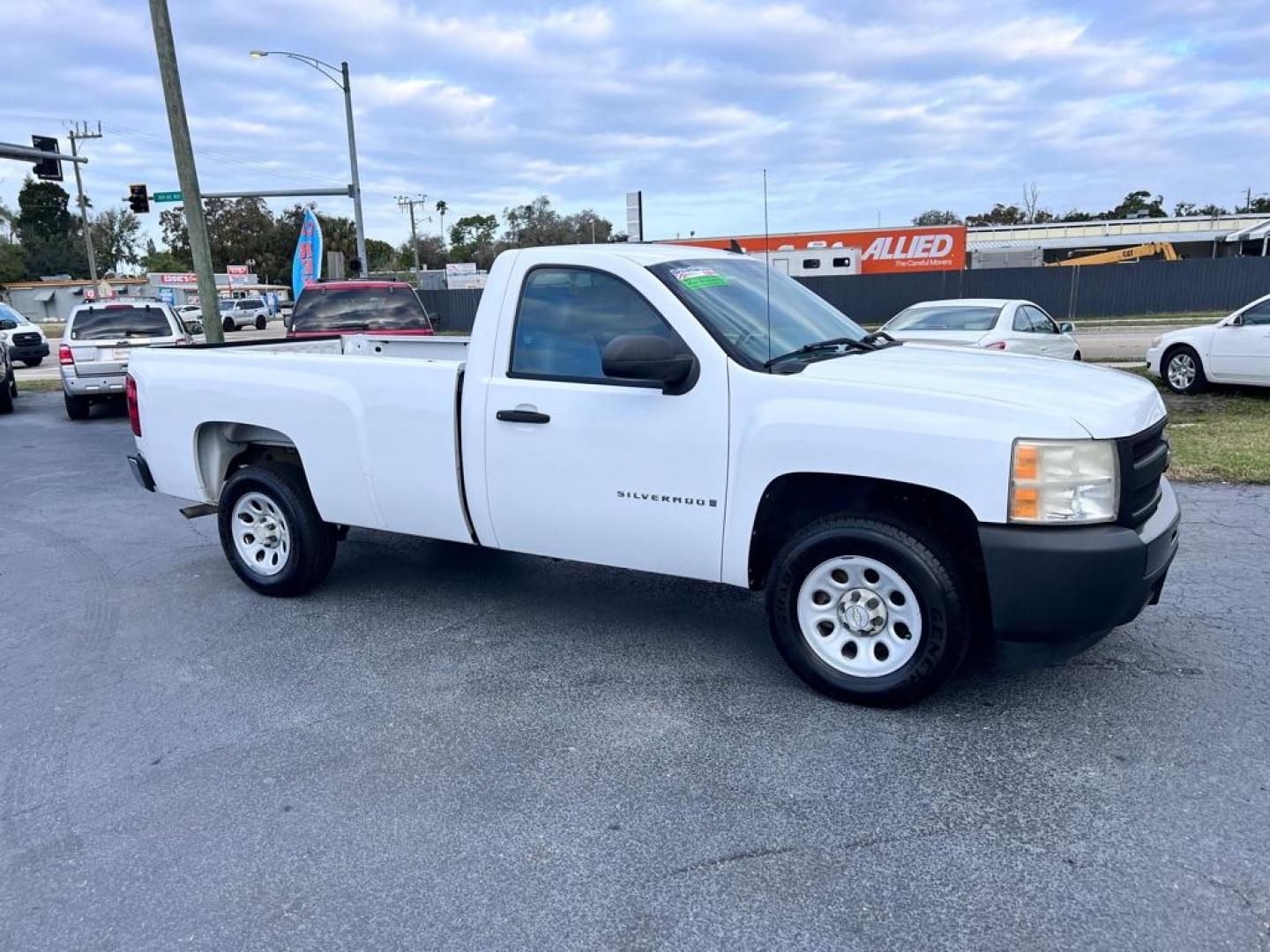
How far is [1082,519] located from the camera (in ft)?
11.8

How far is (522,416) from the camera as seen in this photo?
14.9 feet

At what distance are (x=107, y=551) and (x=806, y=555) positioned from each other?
18.2ft

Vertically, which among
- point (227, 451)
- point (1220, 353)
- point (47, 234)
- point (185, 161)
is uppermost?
point (47, 234)

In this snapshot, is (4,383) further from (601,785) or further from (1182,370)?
(1182,370)

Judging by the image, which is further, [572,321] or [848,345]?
[848,345]

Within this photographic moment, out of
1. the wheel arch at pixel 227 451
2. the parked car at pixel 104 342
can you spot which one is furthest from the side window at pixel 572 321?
the parked car at pixel 104 342

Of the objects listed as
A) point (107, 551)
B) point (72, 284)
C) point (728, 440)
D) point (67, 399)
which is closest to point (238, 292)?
point (72, 284)

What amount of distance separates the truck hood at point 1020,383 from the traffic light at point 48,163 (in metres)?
27.1

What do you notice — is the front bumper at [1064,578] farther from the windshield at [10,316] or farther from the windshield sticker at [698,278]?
the windshield at [10,316]

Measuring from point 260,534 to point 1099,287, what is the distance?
1341 inches

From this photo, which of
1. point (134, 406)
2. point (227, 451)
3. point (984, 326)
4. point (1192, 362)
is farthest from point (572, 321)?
point (1192, 362)

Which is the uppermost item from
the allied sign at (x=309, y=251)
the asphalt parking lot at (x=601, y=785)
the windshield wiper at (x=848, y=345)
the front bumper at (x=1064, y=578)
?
the allied sign at (x=309, y=251)

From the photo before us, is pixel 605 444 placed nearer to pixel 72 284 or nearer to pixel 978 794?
pixel 978 794

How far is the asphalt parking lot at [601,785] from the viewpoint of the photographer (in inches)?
111
